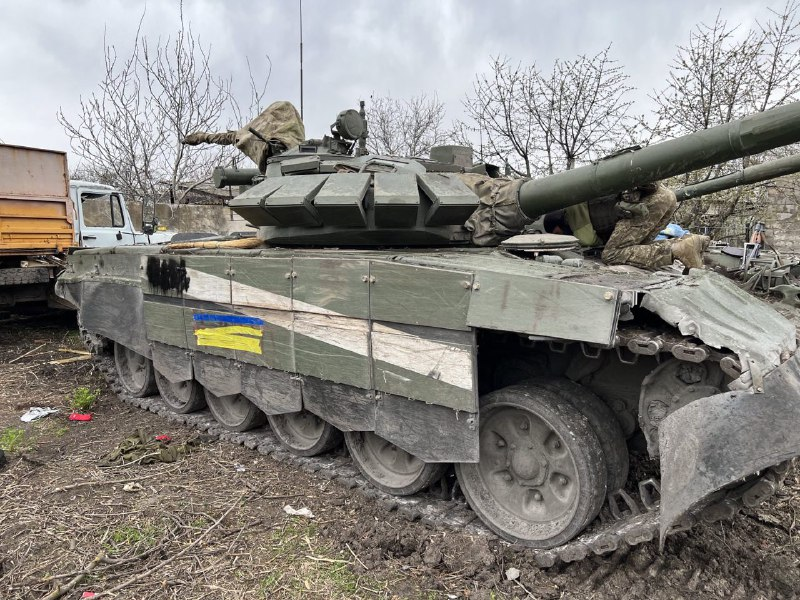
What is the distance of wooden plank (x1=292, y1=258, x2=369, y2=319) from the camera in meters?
3.87

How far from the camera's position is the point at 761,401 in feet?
8.24

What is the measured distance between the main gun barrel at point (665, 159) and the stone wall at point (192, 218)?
1015 centimetres

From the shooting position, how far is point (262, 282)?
4500 millimetres

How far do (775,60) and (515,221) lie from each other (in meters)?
9.80

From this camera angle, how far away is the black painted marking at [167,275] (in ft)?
17.2

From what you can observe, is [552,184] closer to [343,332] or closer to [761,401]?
[343,332]

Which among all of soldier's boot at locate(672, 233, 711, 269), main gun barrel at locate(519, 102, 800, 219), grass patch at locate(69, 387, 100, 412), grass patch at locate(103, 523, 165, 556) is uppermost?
main gun barrel at locate(519, 102, 800, 219)

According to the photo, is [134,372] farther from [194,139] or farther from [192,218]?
[192,218]

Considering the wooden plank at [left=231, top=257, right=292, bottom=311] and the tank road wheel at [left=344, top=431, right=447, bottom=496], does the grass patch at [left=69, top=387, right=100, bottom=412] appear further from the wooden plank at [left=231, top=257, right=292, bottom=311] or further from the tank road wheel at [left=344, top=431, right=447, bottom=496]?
the tank road wheel at [left=344, top=431, right=447, bottom=496]

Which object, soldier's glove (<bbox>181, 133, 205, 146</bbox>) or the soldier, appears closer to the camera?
the soldier

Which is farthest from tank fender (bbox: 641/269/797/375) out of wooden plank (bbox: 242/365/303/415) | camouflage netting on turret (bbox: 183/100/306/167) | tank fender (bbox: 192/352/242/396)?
camouflage netting on turret (bbox: 183/100/306/167)

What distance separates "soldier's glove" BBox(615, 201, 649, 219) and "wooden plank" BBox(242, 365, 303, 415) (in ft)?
8.92

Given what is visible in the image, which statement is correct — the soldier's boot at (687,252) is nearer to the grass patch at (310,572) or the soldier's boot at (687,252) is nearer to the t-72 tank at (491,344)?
the t-72 tank at (491,344)

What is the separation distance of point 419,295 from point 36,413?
15.4ft
